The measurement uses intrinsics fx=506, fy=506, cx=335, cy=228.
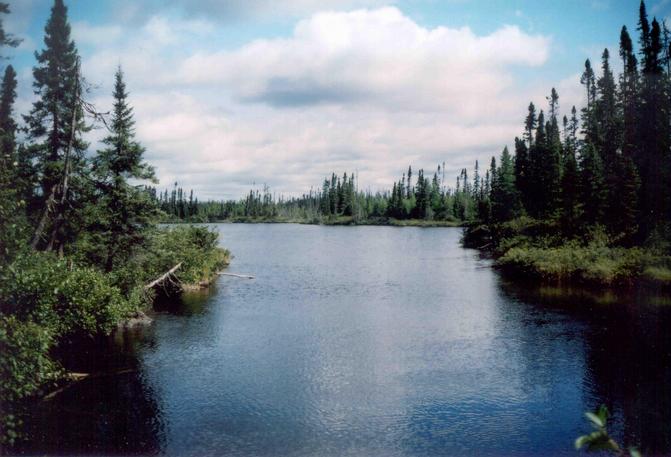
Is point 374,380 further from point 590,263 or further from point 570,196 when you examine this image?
point 570,196

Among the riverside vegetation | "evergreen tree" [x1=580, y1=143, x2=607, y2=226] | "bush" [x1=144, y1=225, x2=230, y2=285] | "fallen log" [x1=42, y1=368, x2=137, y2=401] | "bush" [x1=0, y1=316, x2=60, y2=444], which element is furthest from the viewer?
"evergreen tree" [x1=580, y1=143, x2=607, y2=226]

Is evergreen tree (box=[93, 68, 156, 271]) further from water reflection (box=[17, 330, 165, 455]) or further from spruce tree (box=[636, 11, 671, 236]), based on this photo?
spruce tree (box=[636, 11, 671, 236])

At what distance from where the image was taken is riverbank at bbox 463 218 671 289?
145ft

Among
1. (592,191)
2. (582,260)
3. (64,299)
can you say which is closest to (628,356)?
(582,260)

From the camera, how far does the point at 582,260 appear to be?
49062 millimetres

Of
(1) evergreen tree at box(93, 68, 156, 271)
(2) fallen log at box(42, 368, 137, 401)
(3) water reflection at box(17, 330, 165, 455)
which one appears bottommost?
(3) water reflection at box(17, 330, 165, 455)

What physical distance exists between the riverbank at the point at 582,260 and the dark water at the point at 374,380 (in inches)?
243

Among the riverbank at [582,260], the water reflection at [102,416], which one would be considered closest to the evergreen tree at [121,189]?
the water reflection at [102,416]

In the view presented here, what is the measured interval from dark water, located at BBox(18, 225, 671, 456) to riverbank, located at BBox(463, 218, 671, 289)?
6183 millimetres

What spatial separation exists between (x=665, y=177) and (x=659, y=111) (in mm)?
10636

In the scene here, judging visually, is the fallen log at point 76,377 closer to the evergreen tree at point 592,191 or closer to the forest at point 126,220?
the forest at point 126,220

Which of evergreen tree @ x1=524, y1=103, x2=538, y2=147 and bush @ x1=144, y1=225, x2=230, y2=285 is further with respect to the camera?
evergreen tree @ x1=524, y1=103, x2=538, y2=147

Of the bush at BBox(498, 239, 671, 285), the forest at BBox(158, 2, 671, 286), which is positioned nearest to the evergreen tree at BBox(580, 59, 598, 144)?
the forest at BBox(158, 2, 671, 286)

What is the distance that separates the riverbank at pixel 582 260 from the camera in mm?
44312
